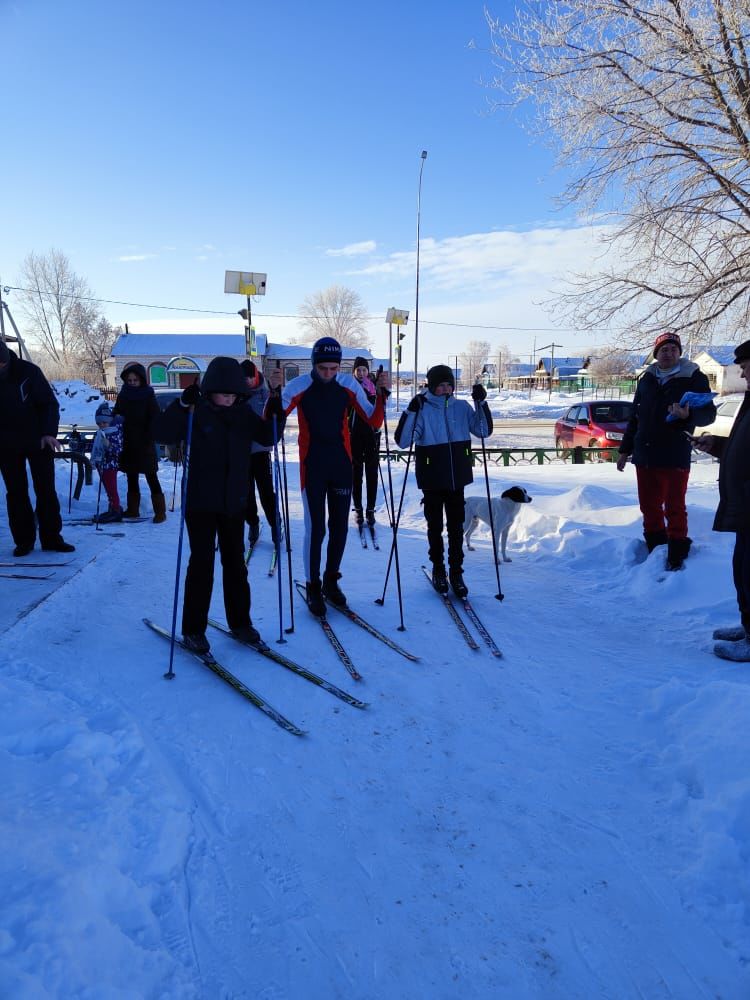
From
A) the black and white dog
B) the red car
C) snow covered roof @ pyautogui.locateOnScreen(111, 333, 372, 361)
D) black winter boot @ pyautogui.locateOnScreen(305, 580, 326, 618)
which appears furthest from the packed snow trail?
snow covered roof @ pyautogui.locateOnScreen(111, 333, 372, 361)

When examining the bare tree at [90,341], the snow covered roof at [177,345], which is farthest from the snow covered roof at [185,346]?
the bare tree at [90,341]

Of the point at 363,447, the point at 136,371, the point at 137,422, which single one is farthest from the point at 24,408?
the point at 363,447

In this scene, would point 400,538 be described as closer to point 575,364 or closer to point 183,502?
point 183,502

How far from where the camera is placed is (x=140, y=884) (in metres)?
1.96

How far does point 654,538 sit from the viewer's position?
5.39m

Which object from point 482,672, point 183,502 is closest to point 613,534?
point 482,672

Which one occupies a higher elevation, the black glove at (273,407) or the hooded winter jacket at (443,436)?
the black glove at (273,407)

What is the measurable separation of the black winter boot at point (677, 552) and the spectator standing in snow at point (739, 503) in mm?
1240

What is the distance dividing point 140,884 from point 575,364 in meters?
113

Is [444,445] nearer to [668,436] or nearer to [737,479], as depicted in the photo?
[668,436]

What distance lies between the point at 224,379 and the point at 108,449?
164 inches

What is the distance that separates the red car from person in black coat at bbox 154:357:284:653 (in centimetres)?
1136

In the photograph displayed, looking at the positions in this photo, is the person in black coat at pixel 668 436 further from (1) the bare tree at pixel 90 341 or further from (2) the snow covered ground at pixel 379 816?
(1) the bare tree at pixel 90 341

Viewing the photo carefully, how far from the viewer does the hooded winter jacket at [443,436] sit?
4.80 meters
